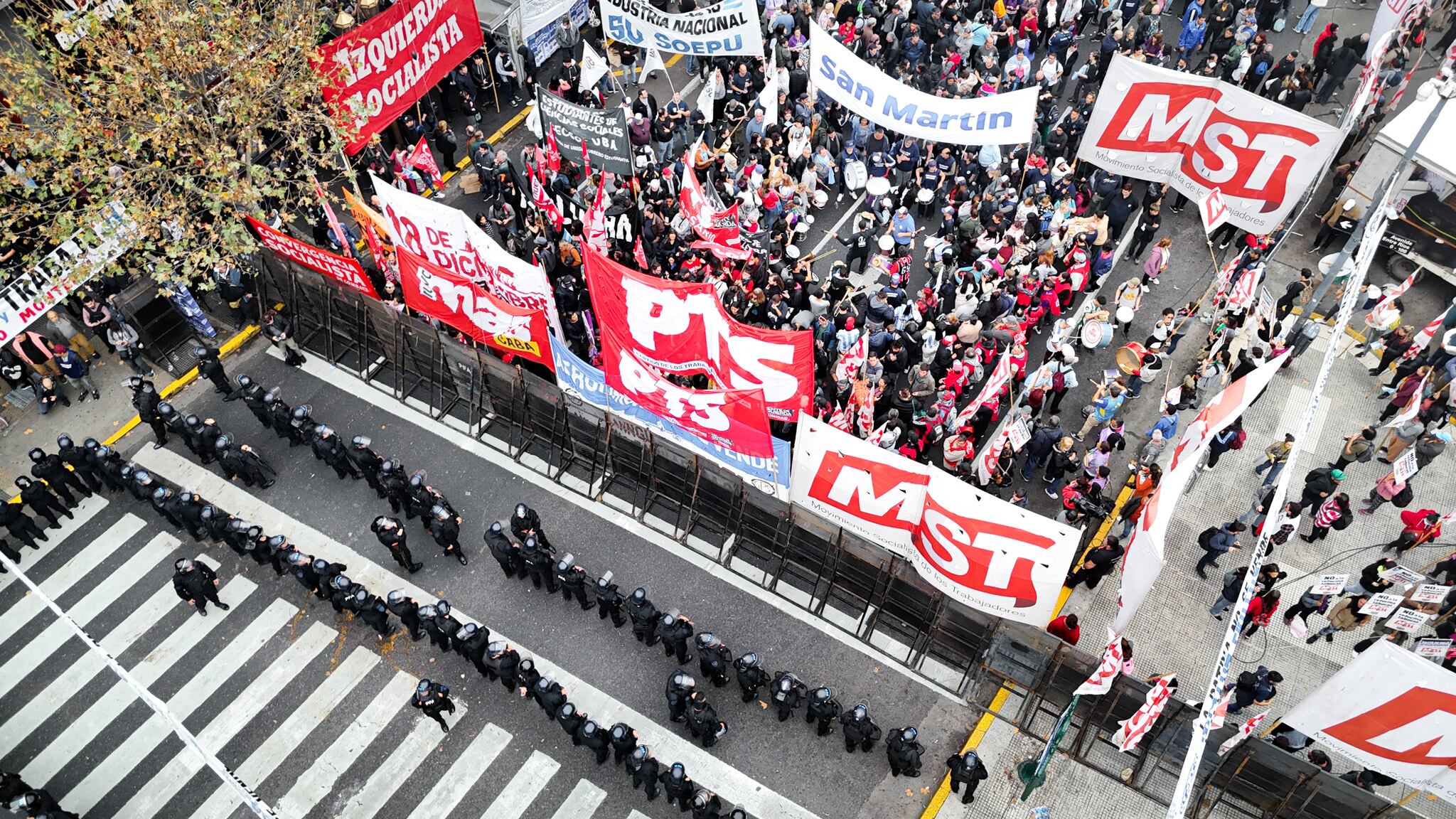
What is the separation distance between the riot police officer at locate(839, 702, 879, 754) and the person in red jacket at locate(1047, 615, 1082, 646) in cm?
312

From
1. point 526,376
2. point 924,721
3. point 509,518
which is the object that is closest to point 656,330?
point 526,376

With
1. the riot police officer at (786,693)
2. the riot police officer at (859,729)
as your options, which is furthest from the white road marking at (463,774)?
the riot police officer at (859,729)

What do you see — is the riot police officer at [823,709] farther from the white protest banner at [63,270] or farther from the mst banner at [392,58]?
the white protest banner at [63,270]

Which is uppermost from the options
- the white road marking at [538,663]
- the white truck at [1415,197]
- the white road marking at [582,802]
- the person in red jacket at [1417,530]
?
the white truck at [1415,197]

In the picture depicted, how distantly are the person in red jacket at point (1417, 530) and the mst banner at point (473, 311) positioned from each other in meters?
15.0

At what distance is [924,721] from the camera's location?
675 inches

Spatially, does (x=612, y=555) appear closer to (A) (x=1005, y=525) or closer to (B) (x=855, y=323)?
(B) (x=855, y=323)

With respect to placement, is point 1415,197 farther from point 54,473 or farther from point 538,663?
point 54,473

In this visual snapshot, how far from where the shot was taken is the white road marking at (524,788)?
1627 cm

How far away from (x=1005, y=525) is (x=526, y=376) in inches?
375

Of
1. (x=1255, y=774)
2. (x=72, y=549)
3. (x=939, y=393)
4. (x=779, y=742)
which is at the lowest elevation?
(x=72, y=549)

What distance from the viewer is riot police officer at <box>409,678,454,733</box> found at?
53.0ft

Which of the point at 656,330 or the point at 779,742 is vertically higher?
the point at 656,330

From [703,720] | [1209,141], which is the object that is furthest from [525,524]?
[1209,141]
